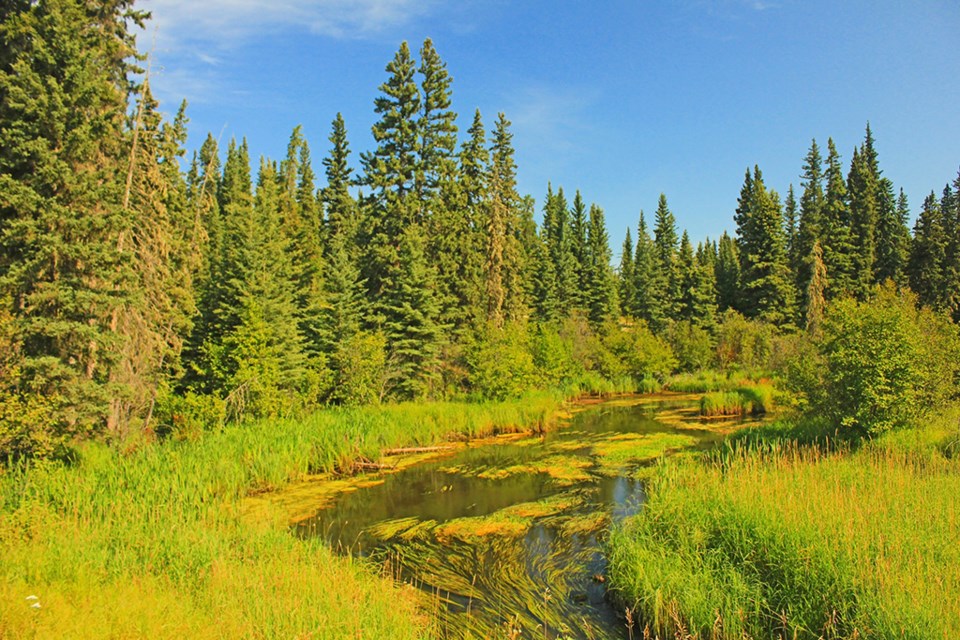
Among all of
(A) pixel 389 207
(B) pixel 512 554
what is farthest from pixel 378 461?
(A) pixel 389 207

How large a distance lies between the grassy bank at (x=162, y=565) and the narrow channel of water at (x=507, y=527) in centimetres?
134

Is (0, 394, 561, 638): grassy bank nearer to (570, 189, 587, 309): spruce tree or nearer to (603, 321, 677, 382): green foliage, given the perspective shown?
(603, 321, 677, 382): green foliage

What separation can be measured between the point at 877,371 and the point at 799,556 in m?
8.89

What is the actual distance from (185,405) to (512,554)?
16.6 meters

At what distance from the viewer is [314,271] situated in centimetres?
3616

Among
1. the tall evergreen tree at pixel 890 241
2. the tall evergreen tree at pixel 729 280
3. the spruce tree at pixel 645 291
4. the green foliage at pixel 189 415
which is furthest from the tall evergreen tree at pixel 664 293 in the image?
the green foliage at pixel 189 415

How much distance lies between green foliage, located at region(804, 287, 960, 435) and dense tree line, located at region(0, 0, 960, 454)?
21.0 feet

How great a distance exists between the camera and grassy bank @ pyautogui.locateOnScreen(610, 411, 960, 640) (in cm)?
597

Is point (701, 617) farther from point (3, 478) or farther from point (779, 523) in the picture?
point (3, 478)

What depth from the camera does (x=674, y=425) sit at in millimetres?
25266

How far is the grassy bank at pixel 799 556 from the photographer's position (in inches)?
235

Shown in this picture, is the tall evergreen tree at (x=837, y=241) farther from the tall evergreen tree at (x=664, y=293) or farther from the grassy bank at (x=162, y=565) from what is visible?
the grassy bank at (x=162, y=565)

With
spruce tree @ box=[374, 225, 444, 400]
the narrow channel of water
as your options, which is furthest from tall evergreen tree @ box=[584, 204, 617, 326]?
the narrow channel of water

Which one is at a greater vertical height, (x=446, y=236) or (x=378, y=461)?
(x=446, y=236)
